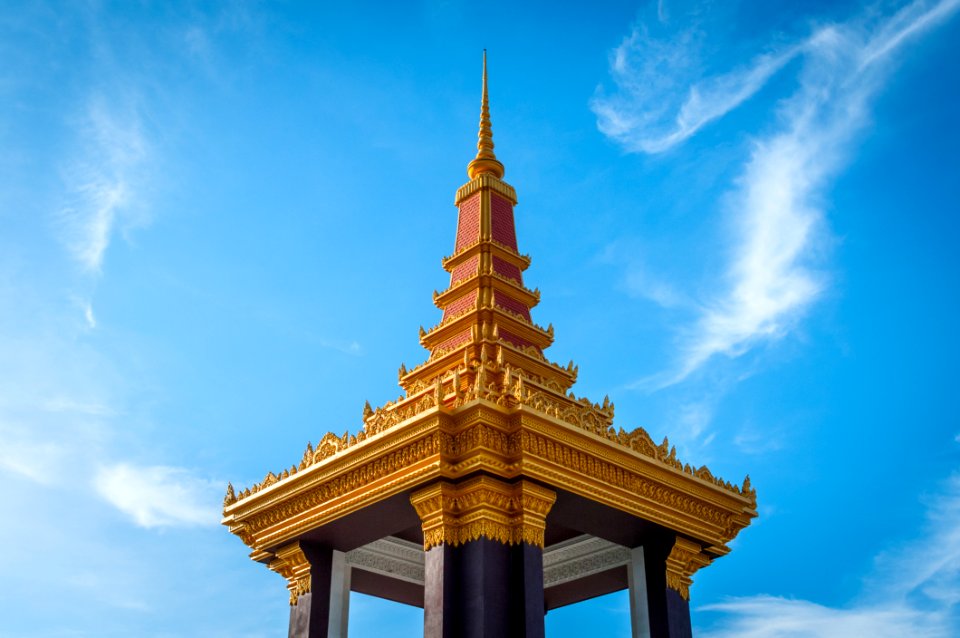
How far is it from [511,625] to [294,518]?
20.8 feet

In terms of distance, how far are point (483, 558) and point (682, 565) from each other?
606 cm

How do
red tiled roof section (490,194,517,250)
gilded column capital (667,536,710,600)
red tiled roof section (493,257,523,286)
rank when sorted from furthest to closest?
red tiled roof section (490,194,517,250)
red tiled roof section (493,257,523,286)
gilded column capital (667,536,710,600)

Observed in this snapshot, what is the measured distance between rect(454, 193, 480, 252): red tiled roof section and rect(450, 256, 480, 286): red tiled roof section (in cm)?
57

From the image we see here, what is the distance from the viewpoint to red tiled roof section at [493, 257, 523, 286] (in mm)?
29375

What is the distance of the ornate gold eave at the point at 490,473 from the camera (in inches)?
847

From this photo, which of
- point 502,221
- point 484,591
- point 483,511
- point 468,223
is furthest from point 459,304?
point 484,591

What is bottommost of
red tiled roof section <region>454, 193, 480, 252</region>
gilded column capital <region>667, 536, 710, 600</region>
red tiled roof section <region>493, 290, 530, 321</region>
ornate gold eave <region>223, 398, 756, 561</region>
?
gilded column capital <region>667, 536, 710, 600</region>

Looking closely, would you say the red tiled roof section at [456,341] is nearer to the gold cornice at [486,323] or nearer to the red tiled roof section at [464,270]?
the gold cornice at [486,323]

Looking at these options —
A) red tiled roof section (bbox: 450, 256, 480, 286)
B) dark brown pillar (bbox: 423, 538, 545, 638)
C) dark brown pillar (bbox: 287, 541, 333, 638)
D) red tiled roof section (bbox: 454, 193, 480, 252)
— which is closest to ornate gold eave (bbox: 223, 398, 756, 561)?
dark brown pillar (bbox: 287, 541, 333, 638)

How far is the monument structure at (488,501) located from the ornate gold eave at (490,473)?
38 mm

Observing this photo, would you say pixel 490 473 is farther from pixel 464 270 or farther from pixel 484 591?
pixel 464 270

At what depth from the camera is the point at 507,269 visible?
97.3 feet

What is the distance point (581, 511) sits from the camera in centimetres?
2319

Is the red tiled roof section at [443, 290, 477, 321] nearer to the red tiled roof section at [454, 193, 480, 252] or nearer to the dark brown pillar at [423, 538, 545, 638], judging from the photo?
the red tiled roof section at [454, 193, 480, 252]
